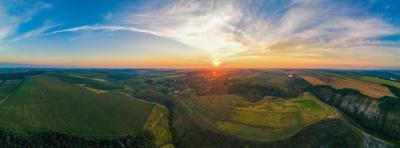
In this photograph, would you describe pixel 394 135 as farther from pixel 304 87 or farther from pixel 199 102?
pixel 199 102

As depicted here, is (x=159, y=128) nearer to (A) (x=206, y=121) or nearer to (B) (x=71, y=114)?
(A) (x=206, y=121)

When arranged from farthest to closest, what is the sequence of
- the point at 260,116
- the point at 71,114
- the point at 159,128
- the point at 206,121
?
1. the point at 260,116
2. the point at 206,121
3. the point at 71,114
4. the point at 159,128

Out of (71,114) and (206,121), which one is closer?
(71,114)

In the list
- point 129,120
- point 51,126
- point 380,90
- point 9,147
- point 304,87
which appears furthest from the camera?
point 304,87

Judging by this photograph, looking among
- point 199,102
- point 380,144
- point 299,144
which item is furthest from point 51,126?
point 380,144

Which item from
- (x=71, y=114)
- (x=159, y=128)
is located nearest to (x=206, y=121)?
(x=159, y=128)

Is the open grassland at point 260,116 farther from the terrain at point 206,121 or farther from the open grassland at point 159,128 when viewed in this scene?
the open grassland at point 159,128
